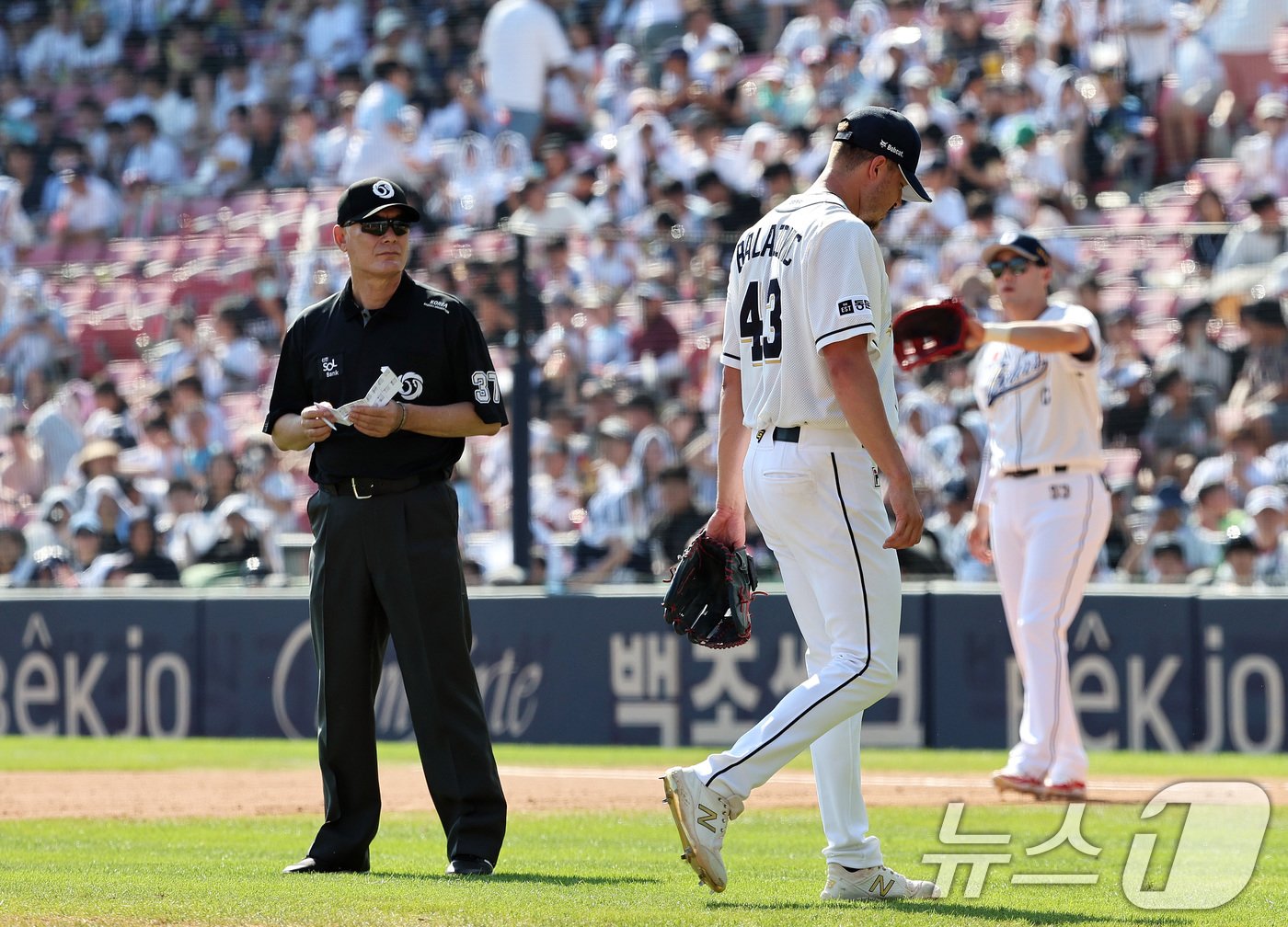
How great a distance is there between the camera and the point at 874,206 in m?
5.59

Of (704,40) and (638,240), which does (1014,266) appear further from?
(704,40)

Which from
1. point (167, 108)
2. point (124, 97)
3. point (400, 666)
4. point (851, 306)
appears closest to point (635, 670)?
point (400, 666)

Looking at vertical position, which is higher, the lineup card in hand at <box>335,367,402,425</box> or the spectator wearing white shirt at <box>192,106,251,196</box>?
the spectator wearing white shirt at <box>192,106,251,196</box>

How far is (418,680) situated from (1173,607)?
22.5ft

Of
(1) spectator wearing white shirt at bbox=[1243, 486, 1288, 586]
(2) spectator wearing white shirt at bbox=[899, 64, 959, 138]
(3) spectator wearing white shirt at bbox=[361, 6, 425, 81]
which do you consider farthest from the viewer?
(3) spectator wearing white shirt at bbox=[361, 6, 425, 81]

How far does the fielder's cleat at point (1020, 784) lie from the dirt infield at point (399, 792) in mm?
97

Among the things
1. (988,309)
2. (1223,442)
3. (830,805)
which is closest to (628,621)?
(988,309)

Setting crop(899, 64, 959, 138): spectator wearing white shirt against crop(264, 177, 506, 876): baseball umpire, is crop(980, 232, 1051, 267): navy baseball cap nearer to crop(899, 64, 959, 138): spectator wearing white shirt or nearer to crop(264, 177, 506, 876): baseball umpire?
crop(264, 177, 506, 876): baseball umpire

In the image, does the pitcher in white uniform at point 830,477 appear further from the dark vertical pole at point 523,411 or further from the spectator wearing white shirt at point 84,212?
the spectator wearing white shirt at point 84,212

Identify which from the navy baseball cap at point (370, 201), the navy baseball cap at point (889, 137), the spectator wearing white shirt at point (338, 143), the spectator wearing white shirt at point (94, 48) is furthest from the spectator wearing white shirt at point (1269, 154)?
the spectator wearing white shirt at point (94, 48)

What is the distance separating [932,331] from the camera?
678 cm

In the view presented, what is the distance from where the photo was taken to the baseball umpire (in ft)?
19.8

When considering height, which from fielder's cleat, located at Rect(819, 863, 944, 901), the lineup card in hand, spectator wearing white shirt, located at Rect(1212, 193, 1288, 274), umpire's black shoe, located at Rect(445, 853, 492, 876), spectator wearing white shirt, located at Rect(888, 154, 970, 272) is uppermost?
spectator wearing white shirt, located at Rect(888, 154, 970, 272)

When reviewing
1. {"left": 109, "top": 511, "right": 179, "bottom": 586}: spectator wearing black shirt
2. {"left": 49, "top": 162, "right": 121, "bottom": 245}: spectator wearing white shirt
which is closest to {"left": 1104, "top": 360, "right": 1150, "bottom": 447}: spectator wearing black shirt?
{"left": 109, "top": 511, "right": 179, "bottom": 586}: spectator wearing black shirt
